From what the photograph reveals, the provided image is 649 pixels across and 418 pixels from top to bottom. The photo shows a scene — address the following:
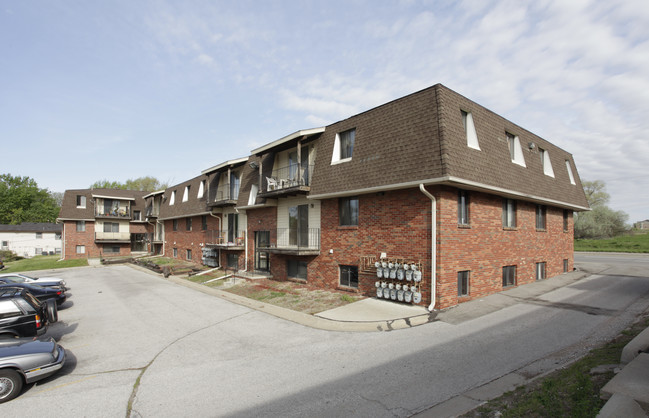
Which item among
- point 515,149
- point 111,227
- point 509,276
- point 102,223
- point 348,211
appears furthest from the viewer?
point 111,227

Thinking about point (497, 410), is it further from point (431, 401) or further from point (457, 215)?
point (457, 215)

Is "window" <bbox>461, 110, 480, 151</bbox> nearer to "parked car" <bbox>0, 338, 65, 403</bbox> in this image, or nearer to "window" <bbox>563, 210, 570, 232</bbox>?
"window" <bbox>563, 210, 570, 232</bbox>

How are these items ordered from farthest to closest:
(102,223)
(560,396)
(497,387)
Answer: (102,223), (497,387), (560,396)

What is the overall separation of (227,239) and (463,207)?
54.5 ft

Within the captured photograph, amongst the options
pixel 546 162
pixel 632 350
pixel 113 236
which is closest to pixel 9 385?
pixel 632 350

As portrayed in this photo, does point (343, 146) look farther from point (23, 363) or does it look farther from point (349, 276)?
point (23, 363)

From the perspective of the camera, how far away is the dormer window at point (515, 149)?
1443 cm

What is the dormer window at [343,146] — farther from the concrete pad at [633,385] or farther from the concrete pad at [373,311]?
the concrete pad at [633,385]

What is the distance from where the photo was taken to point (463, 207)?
11.6 m

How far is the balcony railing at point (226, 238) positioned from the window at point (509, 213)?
14734 mm

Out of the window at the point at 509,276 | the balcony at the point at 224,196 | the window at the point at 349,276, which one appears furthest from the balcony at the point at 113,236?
the window at the point at 509,276

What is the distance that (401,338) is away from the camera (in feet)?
27.1

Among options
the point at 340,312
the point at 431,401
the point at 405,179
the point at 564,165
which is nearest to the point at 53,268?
the point at 340,312

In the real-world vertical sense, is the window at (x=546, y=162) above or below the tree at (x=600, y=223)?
above
